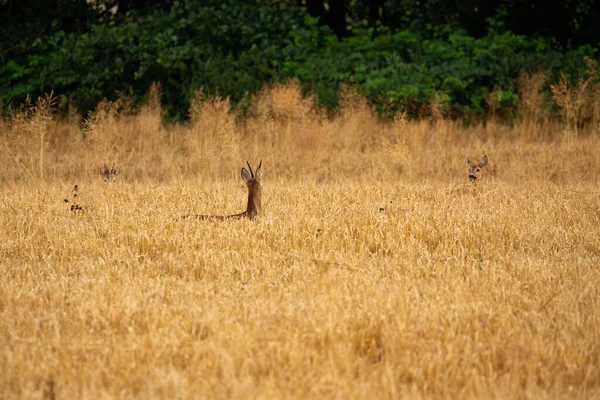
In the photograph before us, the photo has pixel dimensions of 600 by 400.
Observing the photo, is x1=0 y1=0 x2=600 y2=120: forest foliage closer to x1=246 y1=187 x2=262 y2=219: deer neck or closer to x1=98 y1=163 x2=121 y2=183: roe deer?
x1=98 y1=163 x2=121 y2=183: roe deer

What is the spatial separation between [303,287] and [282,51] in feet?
49.5

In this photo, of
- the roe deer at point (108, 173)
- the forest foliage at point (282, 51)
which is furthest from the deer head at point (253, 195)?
the forest foliage at point (282, 51)

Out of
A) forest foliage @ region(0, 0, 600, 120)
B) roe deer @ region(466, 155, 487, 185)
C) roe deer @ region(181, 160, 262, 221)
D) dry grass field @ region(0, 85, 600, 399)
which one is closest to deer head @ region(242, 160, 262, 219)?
roe deer @ region(181, 160, 262, 221)

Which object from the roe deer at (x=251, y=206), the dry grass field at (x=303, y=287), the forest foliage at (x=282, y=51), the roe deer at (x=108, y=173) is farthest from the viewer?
the forest foliage at (x=282, y=51)

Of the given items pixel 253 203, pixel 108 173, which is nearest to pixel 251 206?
pixel 253 203

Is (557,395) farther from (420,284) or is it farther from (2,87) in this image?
(2,87)

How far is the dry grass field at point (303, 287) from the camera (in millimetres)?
3938

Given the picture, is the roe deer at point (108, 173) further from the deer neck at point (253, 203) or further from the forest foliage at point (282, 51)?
the forest foliage at point (282, 51)

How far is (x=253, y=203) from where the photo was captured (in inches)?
307

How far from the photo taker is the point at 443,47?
62.9 feet

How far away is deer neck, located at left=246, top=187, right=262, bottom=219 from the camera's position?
7.78m

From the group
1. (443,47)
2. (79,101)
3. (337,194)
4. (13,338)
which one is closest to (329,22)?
(443,47)

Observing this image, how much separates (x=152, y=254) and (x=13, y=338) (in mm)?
2212

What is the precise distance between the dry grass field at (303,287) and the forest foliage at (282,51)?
6603 mm
